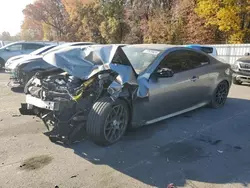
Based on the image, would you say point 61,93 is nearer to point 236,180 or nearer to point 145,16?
point 236,180

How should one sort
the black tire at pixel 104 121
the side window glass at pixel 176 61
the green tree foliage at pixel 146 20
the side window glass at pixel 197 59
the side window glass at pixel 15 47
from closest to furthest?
the black tire at pixel 104 121
the side window glass at pixel 176 61
the side window glass at pixel 197 59
the side window glass at pixel 15 47
the green tree foliage at pixel 146 20

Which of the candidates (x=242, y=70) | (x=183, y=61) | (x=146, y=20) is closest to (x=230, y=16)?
(x=242, y=70)

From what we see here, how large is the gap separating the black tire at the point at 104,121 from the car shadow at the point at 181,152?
19 centimetres

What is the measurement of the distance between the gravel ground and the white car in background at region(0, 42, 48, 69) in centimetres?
984

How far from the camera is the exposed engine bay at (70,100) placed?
3.98 meters

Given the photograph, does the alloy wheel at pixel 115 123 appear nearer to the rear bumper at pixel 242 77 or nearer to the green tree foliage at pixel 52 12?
the rear bumper at pixel 242 77

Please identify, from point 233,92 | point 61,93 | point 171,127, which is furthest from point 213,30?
point 61,93

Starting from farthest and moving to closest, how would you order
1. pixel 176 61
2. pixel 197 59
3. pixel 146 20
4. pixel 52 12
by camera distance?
1. pixel 52 12
2. pixel 146 20
3. pixel 197 59
4. pixel 176 61

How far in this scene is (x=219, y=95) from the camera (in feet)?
21.9

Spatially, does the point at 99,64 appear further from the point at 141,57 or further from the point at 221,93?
the point at 221,93

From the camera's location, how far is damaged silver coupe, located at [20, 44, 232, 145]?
400 cm

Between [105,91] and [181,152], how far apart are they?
151 cm

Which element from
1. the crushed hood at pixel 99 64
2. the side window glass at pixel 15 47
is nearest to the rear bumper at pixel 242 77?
the crushed hood at pixel 99 64

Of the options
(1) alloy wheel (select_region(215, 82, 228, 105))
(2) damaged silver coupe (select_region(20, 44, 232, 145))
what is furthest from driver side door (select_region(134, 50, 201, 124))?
(1) alloy wheel (select_region(215, 82, 228, 105))
